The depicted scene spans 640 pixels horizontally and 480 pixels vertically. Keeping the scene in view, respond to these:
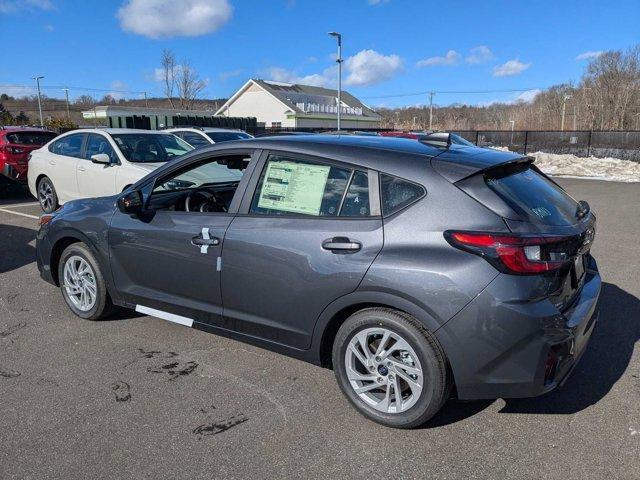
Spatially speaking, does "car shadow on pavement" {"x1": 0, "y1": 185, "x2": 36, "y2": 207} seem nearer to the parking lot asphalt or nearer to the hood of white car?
the hood of white car

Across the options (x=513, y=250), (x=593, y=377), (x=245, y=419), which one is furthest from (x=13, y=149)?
(x=593, y=377)

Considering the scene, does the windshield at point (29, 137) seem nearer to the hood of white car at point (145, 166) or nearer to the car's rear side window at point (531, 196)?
the hood of white car at point (145, 166)

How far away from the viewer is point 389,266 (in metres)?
2.76

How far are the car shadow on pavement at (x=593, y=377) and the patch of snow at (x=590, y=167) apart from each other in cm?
1477

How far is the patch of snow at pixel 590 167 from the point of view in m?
18.3

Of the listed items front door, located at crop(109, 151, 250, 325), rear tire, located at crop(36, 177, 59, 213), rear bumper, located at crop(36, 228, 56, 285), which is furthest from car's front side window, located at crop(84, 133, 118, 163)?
front door, located at crop(109, 151, 250, 325)

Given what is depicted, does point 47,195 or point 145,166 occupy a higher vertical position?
point 145,166

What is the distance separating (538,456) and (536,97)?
225 feet

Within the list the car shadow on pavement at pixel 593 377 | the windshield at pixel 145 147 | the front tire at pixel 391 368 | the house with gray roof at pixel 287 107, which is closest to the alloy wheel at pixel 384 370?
the front tire at pixel 391 368

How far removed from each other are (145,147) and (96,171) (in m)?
0.95

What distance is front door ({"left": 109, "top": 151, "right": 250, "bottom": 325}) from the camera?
354 cm

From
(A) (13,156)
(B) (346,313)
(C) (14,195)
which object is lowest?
(C) (14,195)

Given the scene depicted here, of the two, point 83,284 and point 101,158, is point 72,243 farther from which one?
point 101,158

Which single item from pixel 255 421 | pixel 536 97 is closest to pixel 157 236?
pixel 255 421
